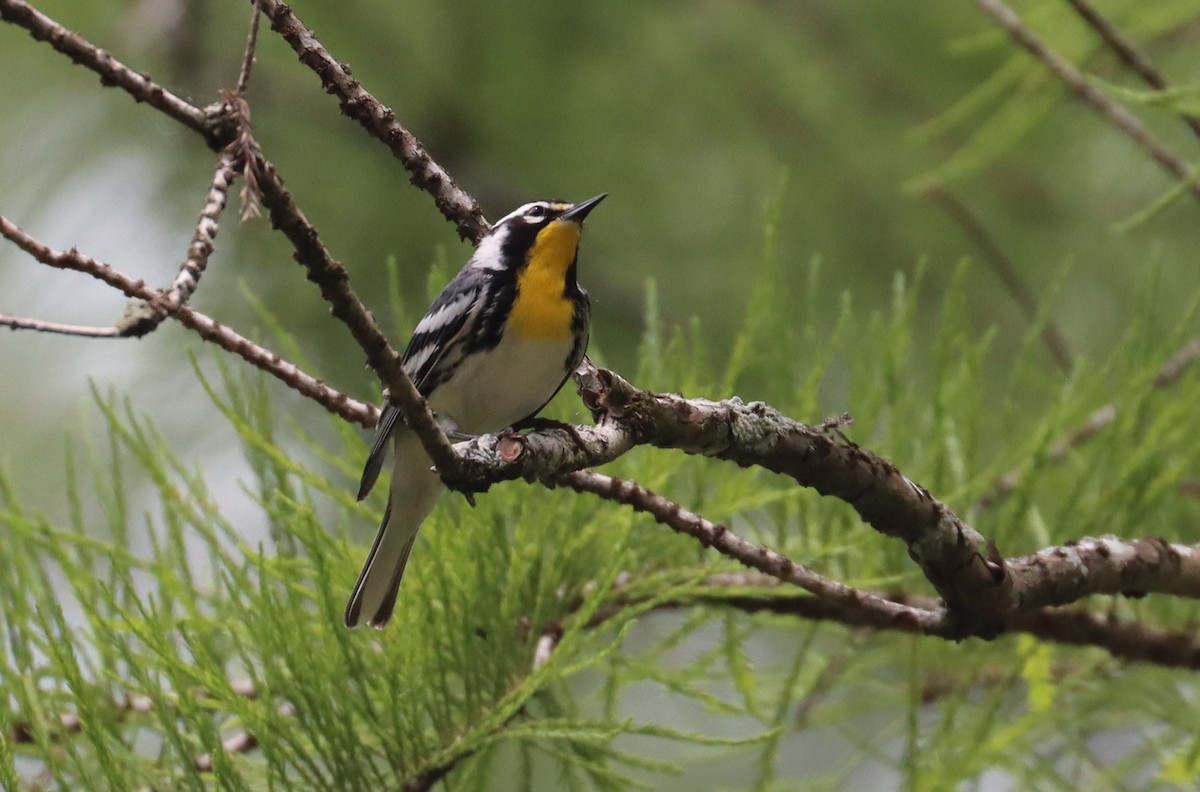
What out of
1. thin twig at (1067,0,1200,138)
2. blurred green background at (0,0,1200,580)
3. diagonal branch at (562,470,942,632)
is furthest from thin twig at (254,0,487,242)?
blurred green background at (0,0,1200,580)

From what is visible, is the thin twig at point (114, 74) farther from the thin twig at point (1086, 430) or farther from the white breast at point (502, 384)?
the thin twig at point (1086, 430)

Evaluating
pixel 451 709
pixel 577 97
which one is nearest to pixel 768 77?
pixel 577 97

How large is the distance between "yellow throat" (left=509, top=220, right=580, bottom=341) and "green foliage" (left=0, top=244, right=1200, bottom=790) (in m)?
0.08

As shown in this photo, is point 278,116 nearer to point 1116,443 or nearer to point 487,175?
point 487,175

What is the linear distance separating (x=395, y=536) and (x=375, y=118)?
1.59 ft

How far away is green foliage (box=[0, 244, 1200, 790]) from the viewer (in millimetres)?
960

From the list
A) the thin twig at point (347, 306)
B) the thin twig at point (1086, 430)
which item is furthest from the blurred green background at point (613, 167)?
the thin twig at point (347, 306)

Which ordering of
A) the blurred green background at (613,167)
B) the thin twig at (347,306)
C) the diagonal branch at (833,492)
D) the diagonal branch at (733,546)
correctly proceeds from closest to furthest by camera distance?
the thin twig at (347,306) → the diagonal branch at (833,492) → the diagonal branch at (733,546) → the blurred green background at (613,167)

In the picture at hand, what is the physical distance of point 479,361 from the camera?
1.19 m

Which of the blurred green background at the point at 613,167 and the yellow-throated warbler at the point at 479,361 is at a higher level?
the blurred green background at the point at 613,167

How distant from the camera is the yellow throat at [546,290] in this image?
45.4 inches

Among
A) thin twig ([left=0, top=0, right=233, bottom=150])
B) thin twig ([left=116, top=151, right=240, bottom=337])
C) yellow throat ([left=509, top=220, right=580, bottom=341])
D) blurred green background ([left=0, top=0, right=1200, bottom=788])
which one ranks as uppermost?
blurred green background ([left=0, top=0, right=1200, bottom=788])

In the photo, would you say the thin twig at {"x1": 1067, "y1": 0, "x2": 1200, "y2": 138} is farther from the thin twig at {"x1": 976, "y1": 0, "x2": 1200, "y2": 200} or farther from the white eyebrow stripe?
the white eyebrow stripe

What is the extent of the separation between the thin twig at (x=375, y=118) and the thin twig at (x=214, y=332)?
0.49 feet
